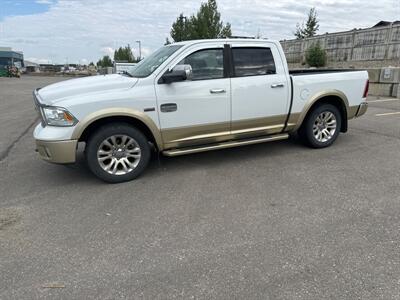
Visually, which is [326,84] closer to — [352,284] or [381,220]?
[381,220]

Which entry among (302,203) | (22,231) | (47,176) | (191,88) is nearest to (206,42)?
(191,88)

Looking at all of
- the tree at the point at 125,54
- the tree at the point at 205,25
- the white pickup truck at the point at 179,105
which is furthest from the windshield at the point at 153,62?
the tree at the point at 125,54

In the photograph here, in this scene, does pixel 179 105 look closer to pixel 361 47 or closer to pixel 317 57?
pixel 317 57

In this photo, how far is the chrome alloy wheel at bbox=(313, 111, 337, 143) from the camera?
584cm

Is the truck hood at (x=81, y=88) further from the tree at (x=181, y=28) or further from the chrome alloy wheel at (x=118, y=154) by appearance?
the tree at (x=181, y=28)

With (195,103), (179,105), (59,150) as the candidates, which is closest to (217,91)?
(195,103)

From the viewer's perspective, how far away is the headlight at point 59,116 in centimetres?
404

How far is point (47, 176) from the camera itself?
4.79m

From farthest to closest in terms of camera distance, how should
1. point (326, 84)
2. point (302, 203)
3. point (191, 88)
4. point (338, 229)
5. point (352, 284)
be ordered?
point (326, 84) < point (191, 88) < point (302, 203) < point (338, 229) < point (352, 284)

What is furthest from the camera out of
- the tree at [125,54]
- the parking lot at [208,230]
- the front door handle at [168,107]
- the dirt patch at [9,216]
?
the tree at [125,54]

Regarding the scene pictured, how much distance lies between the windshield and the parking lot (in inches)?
57.8

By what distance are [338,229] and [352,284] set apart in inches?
32.4

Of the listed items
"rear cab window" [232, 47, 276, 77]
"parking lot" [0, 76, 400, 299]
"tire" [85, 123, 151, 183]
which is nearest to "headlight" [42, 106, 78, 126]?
"tire" [85, 123, 151, 183]

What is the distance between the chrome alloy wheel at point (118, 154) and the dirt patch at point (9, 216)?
1.15 meters
